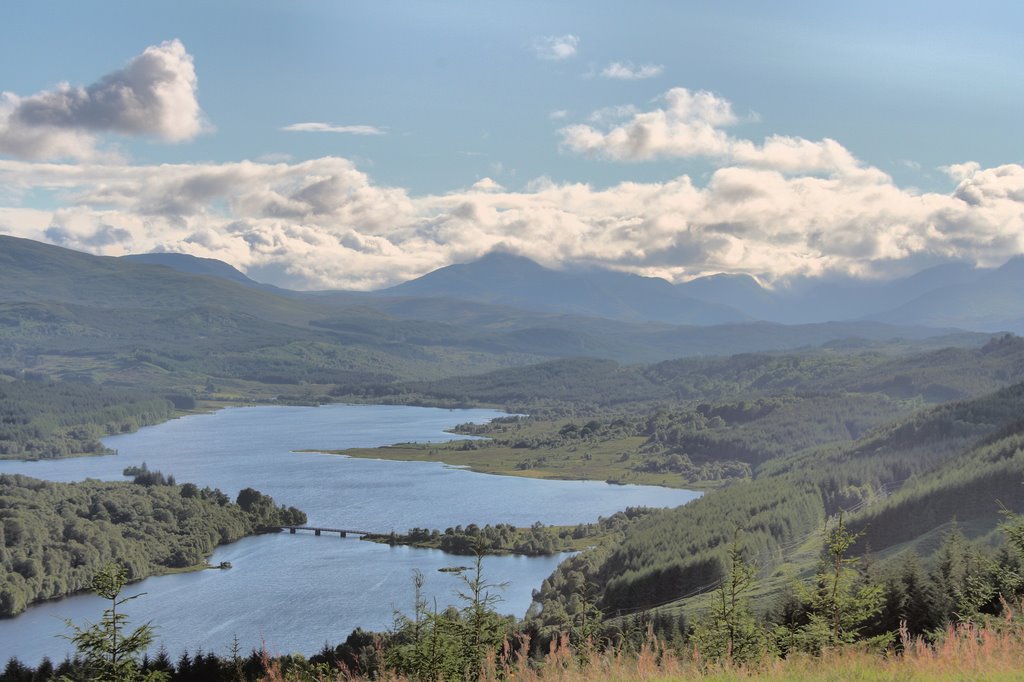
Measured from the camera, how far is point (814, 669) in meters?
19.4

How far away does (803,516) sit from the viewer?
492ft

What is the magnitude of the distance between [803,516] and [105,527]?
116m

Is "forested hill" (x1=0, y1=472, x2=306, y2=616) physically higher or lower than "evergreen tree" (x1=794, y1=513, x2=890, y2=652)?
lower

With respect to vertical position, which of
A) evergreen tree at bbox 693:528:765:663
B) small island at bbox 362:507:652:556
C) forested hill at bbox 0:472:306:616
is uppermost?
evergreen tree at bbox 693:528:765:663

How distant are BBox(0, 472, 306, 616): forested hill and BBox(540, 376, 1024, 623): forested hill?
69.9m

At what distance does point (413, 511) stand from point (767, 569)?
294 feet

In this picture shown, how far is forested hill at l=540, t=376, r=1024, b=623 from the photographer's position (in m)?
116

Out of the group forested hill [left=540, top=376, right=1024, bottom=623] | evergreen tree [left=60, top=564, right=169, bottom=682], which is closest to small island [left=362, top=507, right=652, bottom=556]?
forested hill [left=540, top=376, right=1024, bottom=623]

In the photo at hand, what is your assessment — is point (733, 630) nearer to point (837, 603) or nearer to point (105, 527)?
point (837, 603)

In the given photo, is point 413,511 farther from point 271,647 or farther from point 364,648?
point 364,648

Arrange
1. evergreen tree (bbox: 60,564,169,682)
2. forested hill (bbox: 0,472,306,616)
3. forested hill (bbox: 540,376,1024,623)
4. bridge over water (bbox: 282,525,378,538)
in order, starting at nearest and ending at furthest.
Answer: evergreen tree (bbox: 60,564,169,682) → forested hill (bbox: 540,376,1024,623) → forested hill (bbox: 0,472,306,616) → bridge over water (bbox: 282,525,378,538)

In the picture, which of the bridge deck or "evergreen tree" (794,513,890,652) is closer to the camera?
"evergreen tree" (794,513,890,652)

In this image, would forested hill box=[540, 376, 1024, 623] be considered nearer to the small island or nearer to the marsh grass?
the small island

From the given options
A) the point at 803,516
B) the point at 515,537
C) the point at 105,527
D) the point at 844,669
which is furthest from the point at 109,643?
the point at 105,527
